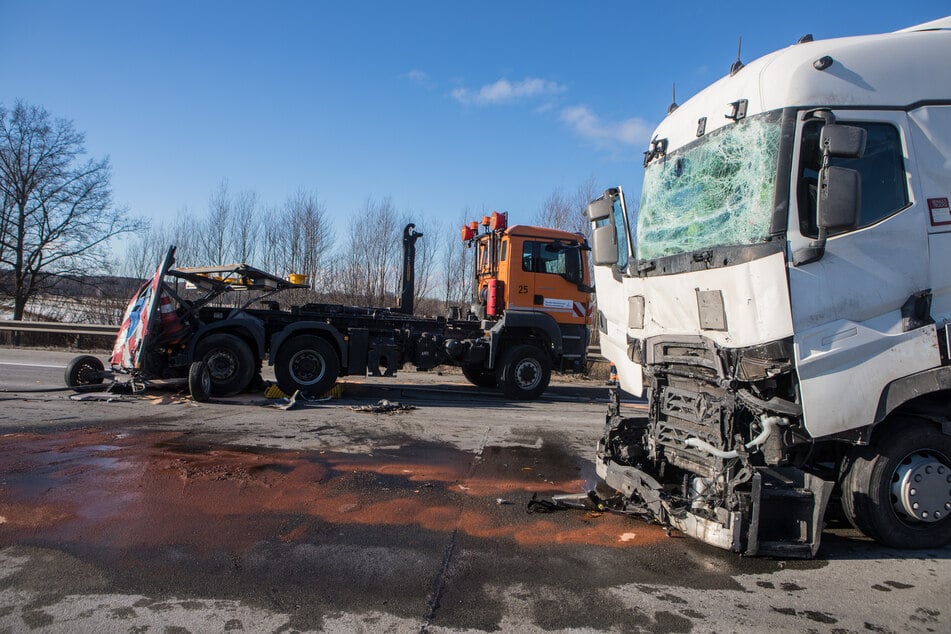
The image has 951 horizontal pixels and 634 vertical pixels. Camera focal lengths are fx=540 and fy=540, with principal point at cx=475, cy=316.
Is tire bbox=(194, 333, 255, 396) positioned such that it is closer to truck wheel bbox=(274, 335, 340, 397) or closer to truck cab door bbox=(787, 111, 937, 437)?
truck wheel bbox=(274, 335, 340, 397)

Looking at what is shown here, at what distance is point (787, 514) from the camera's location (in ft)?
12.1

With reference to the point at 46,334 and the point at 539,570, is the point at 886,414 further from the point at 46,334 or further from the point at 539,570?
the point at 46,334

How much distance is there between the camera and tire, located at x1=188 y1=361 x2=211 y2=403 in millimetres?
8773

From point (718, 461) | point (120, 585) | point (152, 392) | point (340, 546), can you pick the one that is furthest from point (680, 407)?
point (152, 392)

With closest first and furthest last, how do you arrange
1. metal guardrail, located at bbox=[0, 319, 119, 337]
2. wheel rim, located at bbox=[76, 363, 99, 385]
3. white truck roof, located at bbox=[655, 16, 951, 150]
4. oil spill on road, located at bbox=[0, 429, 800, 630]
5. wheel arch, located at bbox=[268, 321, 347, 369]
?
oil spill on road, located at bbox=[0, 429, 800, 630] → white truck roof, located at bbox=[655, 16, 951, 150] → wheel rim, located at bbox=[76, 363, 99, 385] → wheel arch, located at bbox=[268, 321, 347, 369] → metal guardrail, located at bbox=[0, 319, 119, 337]

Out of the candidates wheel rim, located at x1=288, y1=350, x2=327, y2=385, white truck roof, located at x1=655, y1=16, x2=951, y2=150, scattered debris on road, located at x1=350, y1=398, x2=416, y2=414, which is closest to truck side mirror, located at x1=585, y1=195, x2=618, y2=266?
white truck roof, located at x1=655, y1=16, x2=951, y2=150

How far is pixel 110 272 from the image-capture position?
23859 millimetres

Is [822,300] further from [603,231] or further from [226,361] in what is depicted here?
[226,361]

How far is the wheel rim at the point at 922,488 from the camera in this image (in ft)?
12.4

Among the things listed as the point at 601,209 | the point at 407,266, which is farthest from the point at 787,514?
the point at 407,266

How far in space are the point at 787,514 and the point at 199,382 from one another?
839 centimetres

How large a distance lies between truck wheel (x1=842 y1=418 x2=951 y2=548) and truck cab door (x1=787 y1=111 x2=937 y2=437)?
493 millimetres

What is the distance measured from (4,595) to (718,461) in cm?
442

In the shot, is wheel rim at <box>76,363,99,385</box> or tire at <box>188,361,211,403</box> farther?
wheel rim at <box>76,363,99,385</box>
